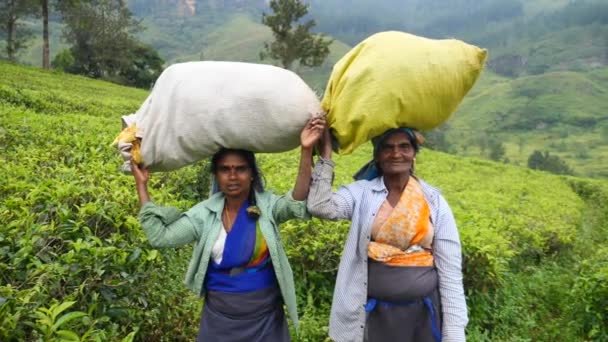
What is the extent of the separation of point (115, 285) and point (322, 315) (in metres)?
1.77

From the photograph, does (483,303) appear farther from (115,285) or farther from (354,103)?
(115,285)

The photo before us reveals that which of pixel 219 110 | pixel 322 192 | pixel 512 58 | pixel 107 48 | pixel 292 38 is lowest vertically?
pixel 322 192

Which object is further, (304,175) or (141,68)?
(141,68)

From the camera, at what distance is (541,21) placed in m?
165

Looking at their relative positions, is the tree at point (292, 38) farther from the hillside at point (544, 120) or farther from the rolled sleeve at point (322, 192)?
the hillside at point (544, 120)

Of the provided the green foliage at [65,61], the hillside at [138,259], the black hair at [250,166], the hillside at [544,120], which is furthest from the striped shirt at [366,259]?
the hillside at [544,120]

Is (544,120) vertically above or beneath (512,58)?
beneath

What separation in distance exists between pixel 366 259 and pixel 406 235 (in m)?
0.22

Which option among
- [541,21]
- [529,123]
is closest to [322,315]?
[529,123]

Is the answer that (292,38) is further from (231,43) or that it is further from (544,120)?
(231,43)

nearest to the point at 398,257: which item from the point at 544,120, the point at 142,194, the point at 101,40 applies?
the point at 142,194

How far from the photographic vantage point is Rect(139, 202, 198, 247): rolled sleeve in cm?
192

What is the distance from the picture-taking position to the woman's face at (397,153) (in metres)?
2.00

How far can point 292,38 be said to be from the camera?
29.1 metres
